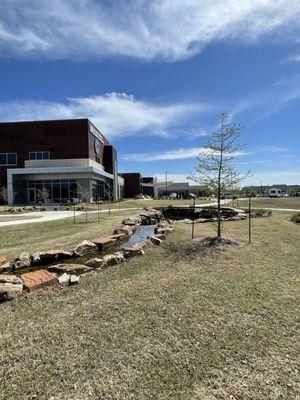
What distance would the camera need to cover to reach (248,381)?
3.10 metres

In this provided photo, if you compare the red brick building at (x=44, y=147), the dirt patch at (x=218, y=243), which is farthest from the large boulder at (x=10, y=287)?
the red brick building at (x=44, y=147)

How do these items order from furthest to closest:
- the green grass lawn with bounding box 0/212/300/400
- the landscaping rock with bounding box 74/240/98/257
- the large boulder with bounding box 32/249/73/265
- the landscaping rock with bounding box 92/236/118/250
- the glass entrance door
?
1. the glass entrance door
2. the landscaping rock with bounding box 92/236/118/250
3. the landscaping rock with bounding box 74/240/98/257
4. the large boulder with bounding box 32/249/73/265
5. the green grass lawn with bounding box 0/212/300/400

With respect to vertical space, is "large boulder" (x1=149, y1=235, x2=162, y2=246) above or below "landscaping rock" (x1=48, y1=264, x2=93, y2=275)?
above

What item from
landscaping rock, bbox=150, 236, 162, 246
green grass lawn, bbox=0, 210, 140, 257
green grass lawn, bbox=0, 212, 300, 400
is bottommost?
green grass lawn, bbox=0, 212, 300, 400

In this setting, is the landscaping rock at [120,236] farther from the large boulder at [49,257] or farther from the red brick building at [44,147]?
the red brick building at [44,147]

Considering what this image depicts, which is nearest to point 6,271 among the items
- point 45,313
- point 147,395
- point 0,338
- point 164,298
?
point 45,313

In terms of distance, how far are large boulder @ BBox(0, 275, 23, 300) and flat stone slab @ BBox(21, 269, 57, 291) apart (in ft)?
0.39

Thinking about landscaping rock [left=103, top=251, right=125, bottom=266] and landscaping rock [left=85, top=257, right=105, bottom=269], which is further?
landscaping rock [left=103, top=251, right=125, bottom=266]

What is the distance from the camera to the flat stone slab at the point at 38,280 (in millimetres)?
5582

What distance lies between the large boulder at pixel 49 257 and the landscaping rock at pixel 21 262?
0.14m

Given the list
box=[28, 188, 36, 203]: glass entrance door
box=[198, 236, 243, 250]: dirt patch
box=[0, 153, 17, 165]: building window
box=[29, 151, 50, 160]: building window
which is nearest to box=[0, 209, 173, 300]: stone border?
box=[198, 236, 243, 250]: dirt patch

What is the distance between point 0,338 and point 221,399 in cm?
273

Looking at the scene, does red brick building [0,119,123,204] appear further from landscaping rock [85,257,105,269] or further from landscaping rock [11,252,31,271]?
landscaping rock [85,257,105,269]

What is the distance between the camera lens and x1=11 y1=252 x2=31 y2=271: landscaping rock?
744cm
